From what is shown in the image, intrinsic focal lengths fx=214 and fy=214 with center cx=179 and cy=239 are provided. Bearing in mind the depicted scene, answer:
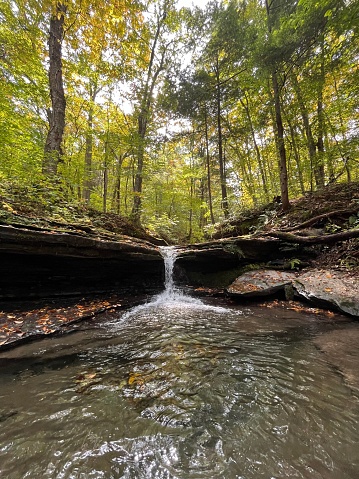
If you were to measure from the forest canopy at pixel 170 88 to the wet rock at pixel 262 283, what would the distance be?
13.6 ft

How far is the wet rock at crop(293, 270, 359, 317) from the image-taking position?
191 inches

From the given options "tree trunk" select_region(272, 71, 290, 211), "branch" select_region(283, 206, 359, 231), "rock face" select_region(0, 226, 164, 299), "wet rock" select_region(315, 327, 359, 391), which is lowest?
"wet rock" select_region(315, 327, 359, 391)

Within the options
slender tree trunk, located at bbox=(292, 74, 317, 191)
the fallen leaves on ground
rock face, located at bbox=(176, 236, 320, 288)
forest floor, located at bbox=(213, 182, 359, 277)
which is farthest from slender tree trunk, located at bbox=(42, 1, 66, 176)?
slender tree trunk, located at bbox=(292, 74, 317, 191)

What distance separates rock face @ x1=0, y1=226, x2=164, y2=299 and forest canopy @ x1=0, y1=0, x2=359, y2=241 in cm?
267

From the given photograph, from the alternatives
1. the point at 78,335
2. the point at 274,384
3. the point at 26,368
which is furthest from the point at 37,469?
the point at 78,335

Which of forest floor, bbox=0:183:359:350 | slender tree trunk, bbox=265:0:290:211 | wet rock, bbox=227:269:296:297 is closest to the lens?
forest floor, bbox=0:183:359:350

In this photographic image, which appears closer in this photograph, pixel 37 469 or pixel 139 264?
pixel 37 469

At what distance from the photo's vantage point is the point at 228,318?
5273 mm

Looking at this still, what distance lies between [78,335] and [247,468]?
3656 mm

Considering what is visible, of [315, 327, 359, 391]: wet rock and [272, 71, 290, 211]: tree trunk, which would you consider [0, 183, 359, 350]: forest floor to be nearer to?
[272, 71, 290, 211]: tree trunk

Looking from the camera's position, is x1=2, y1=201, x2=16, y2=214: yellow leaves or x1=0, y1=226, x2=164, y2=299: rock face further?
x1=2, y1=201, x2=16, y2=214: yellow leaves

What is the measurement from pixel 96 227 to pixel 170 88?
9601 mm

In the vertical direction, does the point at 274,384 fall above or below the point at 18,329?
below

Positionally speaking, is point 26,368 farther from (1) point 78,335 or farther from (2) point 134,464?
(2) point 134,464
